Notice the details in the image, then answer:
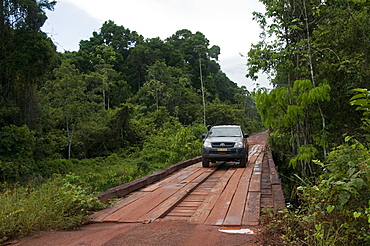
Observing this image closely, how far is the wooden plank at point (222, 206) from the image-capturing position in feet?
15.6

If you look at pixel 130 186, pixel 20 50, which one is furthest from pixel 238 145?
pixel 20 50

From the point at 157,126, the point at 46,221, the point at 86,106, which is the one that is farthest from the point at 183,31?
the point at 46,221

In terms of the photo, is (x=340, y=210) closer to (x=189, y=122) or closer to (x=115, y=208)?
(x=115, y=208)

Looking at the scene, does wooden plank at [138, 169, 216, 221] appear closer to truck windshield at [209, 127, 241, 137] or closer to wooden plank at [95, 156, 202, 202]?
wooden plank at [95, 156, 202, 202]

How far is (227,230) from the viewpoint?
4.26 m

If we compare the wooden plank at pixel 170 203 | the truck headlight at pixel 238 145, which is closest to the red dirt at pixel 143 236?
the wooden plank at pixel 170 203

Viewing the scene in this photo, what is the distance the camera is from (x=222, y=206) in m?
5.59

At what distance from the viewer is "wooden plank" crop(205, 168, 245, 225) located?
474 centimetres

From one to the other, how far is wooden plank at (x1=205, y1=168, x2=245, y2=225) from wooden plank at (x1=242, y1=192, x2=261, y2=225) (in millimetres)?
358

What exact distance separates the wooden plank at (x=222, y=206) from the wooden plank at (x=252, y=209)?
1.17 ft

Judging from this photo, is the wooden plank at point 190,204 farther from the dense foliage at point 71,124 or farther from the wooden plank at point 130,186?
the dense foliage at point 71,124

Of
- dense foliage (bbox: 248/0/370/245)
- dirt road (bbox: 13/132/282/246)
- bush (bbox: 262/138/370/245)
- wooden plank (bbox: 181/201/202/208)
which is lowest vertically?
wooden plank (bbox: 181/201/202/208)

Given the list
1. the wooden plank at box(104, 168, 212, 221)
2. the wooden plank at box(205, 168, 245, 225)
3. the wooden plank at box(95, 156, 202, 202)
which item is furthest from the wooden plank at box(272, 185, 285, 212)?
the wooden plank at box(95, 156, 202, 202)

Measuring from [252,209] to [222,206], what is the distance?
57 centimetres
